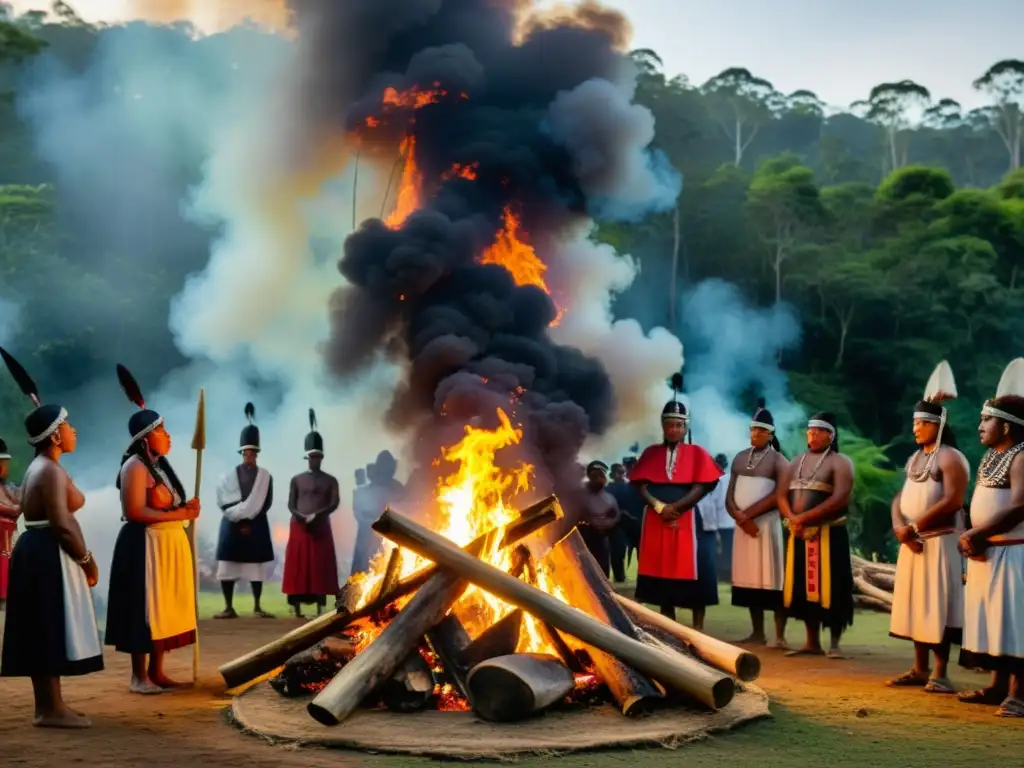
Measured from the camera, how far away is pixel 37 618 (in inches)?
253

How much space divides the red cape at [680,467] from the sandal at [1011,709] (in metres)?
3.93

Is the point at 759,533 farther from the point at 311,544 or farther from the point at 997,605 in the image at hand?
the point at 311,544

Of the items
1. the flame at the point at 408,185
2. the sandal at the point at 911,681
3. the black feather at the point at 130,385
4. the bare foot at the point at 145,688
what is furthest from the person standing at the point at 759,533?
the black feather at the point at 130,385

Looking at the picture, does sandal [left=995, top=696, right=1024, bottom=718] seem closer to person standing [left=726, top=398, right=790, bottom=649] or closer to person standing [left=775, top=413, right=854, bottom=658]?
person standing [left=775, top=413, right=854, bottom=658]

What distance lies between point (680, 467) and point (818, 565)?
1711 millimetres

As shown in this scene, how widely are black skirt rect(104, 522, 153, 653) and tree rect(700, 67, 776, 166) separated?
182 feet

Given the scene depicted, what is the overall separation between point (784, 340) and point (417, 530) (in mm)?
32063

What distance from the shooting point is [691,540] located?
420 inches

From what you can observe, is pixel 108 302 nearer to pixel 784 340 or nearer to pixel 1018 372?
pixel 784 340

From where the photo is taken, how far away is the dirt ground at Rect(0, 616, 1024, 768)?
572 cm

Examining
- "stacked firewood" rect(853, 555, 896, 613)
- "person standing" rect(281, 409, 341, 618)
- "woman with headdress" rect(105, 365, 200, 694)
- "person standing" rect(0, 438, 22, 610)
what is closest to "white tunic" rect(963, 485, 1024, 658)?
"woman with headdress" rect(105, 365, 200, 694)

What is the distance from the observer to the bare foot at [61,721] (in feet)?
21.3

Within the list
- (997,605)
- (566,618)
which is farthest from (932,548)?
(566,618)

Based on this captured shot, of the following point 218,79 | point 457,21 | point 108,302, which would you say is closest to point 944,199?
point 218,79
